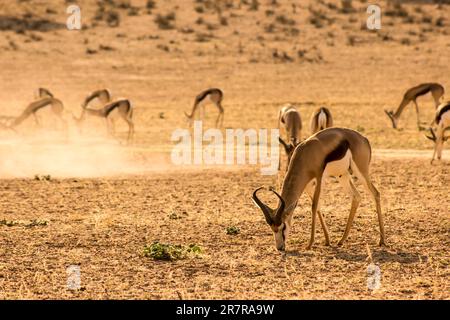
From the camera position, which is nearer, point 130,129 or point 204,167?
point 204,167

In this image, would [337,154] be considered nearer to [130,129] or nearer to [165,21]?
[130,129]

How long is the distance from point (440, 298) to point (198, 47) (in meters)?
31.0

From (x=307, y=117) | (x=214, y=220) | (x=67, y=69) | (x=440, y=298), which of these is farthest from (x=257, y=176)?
(x=67, y=69)

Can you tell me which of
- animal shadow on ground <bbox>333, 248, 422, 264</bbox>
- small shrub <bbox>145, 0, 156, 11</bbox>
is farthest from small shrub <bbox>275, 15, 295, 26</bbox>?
animal shadow on ground <bbox>333, 248, 422, 264</bbox>

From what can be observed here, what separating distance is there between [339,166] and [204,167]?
26.3 ft

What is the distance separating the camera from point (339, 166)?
9977 mm

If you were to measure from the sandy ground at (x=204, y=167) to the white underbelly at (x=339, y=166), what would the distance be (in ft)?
2.70

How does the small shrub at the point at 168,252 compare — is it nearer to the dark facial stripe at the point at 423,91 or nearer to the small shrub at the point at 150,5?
the dark facial stripe at the point at 423,91

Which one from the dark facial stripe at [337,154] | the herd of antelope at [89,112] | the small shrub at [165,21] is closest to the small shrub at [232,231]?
the dark facial stripe at [337,154]

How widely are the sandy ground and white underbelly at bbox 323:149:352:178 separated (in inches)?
32.4

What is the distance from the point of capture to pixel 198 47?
38.3 meters

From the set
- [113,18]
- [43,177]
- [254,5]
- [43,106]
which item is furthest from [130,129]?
[254,5]
